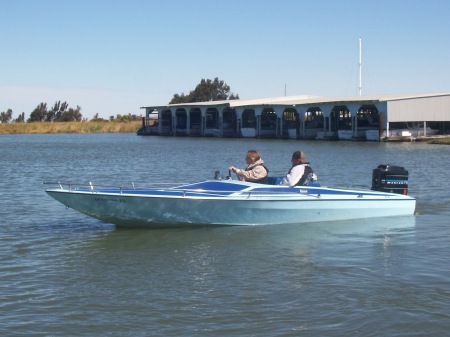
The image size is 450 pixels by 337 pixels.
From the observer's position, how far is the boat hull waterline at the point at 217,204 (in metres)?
15.4

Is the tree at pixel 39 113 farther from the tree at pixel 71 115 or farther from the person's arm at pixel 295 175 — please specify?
the person's arm at pixel 295 175

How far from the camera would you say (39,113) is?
154750 millimetres

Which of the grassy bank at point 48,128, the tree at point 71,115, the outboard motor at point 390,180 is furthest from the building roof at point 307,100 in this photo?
the tree at point 71,115

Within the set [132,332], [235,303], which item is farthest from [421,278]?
[132,332]

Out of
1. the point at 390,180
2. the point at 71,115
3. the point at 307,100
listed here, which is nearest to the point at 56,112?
the point at 71,115

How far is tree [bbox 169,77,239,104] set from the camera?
143m

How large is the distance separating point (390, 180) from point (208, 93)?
126 metres

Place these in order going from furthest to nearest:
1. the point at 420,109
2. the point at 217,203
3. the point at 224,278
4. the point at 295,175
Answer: the point at 420,109
the point at 295,175
the point at 217,203
the point at 224,278

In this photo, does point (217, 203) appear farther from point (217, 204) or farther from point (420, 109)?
point (420, 109)

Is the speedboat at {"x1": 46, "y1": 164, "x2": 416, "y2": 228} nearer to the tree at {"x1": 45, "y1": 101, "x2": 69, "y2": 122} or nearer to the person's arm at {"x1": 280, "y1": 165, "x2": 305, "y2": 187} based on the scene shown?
the person's arm at {"x1": 280, "y1": 165, "x2": 305, "y2": 187}

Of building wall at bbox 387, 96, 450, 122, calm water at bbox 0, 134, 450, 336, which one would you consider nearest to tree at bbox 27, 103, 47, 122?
building wall at bbox 387, 96, 450, 122

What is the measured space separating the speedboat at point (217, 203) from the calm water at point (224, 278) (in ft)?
0.85

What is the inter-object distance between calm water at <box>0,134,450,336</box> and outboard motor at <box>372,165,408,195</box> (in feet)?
2.52

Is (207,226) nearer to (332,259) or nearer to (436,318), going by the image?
(332,259)
